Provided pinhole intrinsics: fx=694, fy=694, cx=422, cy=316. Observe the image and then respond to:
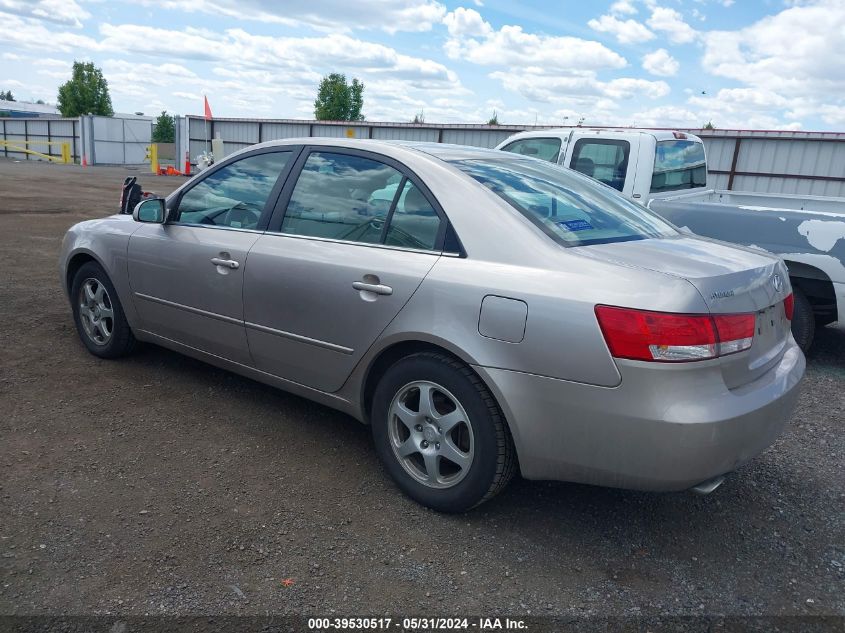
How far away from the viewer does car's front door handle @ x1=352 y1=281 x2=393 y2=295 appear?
3.04 meters

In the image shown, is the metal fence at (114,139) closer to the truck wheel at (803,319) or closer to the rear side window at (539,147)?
the rear side window at (539,147)

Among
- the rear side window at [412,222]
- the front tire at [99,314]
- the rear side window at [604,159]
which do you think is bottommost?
the front tire at [99,314]

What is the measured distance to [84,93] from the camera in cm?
5753

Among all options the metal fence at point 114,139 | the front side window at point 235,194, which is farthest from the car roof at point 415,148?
the metal fence at point 114,139

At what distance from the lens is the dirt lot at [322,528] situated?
253cm

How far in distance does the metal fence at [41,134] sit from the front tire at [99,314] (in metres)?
39.8

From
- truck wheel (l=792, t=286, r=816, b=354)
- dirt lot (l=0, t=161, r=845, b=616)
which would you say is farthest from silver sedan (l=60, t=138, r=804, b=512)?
truck wheel (l=792, t=286, r=816, b=354)

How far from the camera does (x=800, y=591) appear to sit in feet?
8.65

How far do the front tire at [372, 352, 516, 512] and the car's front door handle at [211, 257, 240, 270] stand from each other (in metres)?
1.14

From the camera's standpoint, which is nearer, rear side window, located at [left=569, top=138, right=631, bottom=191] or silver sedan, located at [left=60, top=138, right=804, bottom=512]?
silver sedan, located at [left=60, top=138, right=804, bottom=512]

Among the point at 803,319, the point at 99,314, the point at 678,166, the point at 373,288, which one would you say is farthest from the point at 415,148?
the point at 678,166

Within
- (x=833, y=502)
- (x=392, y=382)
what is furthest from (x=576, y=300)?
(x=833, y=502)

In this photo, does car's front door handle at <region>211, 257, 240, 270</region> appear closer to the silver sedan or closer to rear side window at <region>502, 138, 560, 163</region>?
the silver sedan

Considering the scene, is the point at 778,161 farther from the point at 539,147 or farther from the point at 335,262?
the point at 335,262
